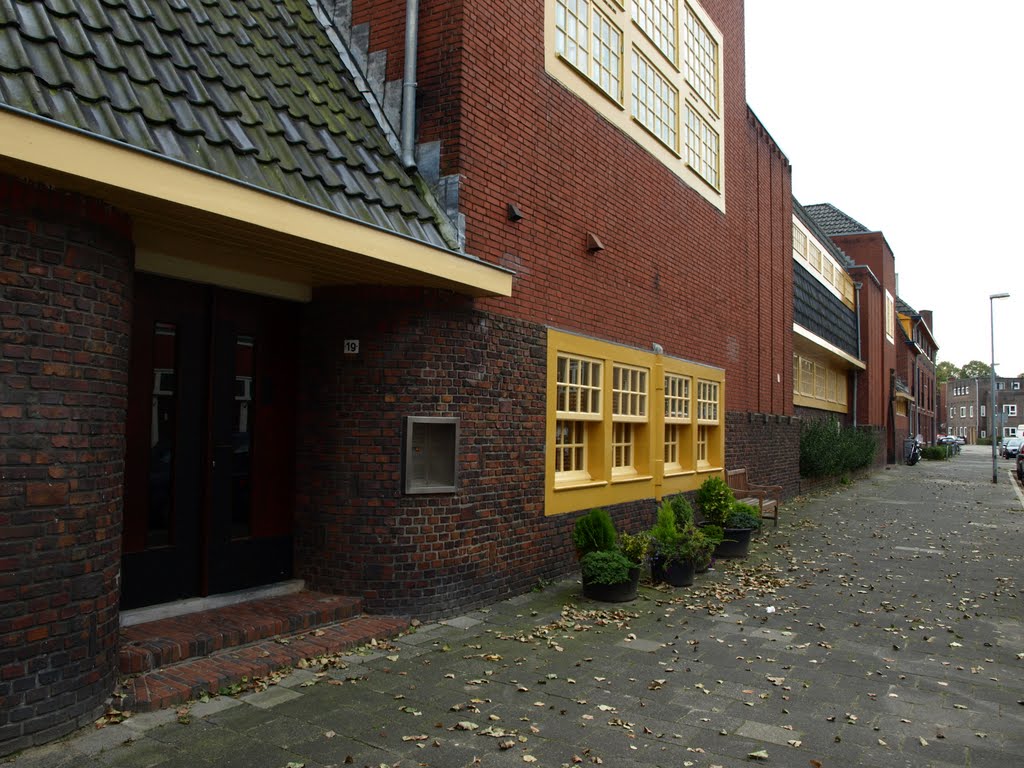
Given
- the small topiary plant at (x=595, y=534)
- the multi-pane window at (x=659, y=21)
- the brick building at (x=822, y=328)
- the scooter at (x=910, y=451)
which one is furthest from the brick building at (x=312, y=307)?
the scooter at (x=910, y=451)

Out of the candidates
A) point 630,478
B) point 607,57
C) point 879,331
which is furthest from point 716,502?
point 879,331

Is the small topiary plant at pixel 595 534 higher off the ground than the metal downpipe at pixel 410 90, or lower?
lower

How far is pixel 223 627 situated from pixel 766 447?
1364cm

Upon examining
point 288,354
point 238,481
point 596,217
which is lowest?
point 238,481

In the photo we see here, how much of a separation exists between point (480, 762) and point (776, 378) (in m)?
15.4

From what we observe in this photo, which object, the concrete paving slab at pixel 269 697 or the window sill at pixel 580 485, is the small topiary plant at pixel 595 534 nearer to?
the window sill at pixel 580 485

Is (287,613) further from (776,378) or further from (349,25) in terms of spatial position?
(776,378)

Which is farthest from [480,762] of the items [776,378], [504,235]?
[776,378]

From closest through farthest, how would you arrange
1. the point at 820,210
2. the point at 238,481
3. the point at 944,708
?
the point at 944,708 → the point at 238,481 → the point at 820,210

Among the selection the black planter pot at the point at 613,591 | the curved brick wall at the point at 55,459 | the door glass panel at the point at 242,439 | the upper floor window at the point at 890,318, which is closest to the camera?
the curved brick wall at the point at 55,459

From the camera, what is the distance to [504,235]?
25.6ft

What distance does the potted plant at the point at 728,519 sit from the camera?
1060 centimetres

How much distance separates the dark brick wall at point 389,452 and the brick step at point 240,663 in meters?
0.49

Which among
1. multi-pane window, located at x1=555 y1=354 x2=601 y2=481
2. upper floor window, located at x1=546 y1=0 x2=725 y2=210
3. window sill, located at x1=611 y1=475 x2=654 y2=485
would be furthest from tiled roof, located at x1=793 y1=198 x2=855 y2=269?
multi-pane window, located at x1=555 y1=354 x2=601 y2=481
